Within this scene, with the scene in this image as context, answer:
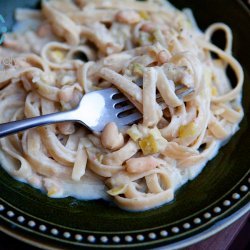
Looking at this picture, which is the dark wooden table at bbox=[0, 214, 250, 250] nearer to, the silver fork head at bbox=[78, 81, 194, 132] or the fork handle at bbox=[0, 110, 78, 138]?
the fork handle at bbox=[0, 110, 78, 138]

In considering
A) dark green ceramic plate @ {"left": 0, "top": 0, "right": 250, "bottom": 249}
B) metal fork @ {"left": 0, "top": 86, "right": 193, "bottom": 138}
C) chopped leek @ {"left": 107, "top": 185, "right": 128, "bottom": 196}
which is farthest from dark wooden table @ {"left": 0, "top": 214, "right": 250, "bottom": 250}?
metal fork @ {"left": 0, "top": 86, "right": 193, "bottom": 138}

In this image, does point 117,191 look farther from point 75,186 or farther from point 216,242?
point 216,242

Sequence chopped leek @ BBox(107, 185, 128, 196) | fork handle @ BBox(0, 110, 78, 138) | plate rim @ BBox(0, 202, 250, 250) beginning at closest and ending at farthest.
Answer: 1. plate rim @ BBox(0, 202, 250, 250)
2. fork handle @ BBox(0, 110, 78, 138)
3. chopped leek @ BBox(107, 185, 128, 196)

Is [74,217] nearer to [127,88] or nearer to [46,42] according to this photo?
[127,88]

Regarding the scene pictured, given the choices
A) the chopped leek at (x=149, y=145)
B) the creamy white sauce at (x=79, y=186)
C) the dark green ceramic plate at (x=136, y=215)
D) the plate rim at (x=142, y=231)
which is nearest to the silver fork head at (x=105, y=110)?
the chopped leek at (x=149, y=145)

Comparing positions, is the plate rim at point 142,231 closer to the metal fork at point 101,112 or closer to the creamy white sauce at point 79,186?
the creamy white sauce at point 79,186

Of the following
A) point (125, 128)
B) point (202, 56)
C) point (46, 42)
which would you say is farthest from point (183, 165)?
point (46, 42)
